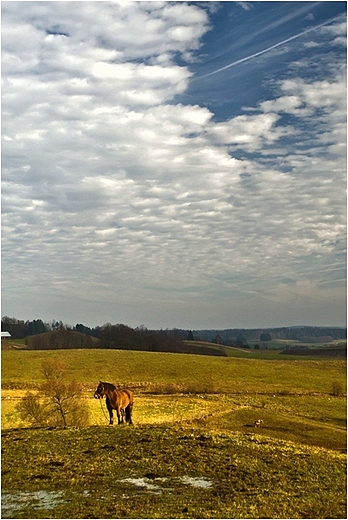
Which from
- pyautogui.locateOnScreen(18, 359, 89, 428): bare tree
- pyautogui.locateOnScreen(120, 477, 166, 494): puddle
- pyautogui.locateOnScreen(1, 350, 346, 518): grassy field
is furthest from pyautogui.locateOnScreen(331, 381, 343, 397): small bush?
pyautogui.locateOnScreen(120, 477, 166, 494): puddle

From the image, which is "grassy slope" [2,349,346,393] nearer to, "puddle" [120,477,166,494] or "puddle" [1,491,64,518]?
"puddle" [120,477,166,494]

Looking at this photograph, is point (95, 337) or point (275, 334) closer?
point (95, 337)

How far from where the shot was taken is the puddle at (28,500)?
13828mm

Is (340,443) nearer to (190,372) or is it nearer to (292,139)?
(292,139)

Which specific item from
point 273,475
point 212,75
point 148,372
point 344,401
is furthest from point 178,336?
point 273,475

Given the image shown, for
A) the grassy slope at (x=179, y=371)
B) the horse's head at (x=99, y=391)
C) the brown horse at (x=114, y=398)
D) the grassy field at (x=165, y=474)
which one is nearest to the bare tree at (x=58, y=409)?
the brown horse at (x=114, y=398)

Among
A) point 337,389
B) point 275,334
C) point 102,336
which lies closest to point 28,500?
point 337,389

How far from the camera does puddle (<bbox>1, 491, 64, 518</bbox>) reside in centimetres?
1383

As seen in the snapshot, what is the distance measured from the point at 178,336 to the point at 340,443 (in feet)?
291

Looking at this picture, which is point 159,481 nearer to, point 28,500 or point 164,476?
point 164,476

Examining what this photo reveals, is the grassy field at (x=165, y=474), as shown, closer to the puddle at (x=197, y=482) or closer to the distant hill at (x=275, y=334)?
the puddle at (x=197, y=482)

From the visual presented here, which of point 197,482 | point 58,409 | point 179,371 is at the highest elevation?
point 197,482

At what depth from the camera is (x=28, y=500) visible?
14445 mm

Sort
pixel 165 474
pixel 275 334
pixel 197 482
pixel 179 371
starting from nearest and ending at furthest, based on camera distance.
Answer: pixel 197 482 → pixel 165 474 → pixel 179 371 → pixel 275 334
